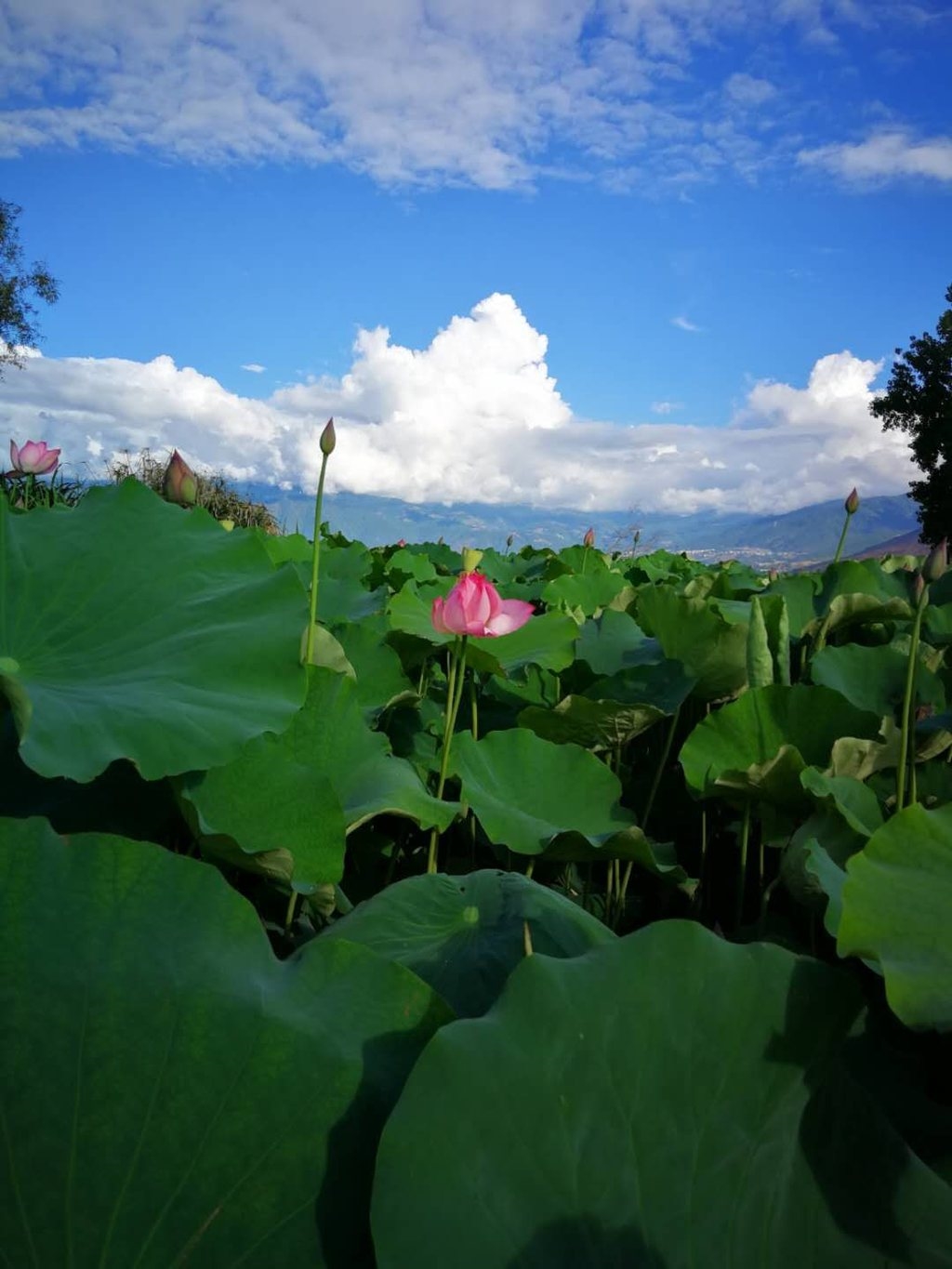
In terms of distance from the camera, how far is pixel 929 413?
26.7 m

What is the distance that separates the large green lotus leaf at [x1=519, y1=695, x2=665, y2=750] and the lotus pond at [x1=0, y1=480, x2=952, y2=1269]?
0.10 meters

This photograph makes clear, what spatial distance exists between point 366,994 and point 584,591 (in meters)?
1.82

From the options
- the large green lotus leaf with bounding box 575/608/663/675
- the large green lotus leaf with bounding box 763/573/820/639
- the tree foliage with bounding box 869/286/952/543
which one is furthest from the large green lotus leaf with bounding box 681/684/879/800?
the tree foliage with bounding box 869/286/952/543

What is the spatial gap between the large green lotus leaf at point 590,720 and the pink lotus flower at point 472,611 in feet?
0.48

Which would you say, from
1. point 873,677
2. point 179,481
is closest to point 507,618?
point 873,677

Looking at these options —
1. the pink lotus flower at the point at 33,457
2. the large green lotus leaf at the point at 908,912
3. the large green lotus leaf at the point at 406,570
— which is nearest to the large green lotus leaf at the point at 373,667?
the large green lotus leaf at the point at 908,912

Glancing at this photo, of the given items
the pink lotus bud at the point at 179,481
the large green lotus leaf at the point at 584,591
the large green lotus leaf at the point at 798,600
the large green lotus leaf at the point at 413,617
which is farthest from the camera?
the large green lotus leaf at the point at 584,591

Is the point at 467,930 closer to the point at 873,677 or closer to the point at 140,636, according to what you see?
the point at 140,636

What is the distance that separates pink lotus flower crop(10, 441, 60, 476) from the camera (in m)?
2.61

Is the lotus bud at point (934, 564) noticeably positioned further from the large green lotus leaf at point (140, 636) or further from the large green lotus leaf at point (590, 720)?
the large green lotus leaf at point (140, 636)

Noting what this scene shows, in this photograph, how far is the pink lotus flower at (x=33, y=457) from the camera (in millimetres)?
2605

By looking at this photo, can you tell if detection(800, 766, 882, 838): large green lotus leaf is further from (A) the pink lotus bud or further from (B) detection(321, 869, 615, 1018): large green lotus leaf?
(A) the pink lotus bud

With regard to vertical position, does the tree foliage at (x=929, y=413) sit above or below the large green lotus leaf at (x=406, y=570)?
above

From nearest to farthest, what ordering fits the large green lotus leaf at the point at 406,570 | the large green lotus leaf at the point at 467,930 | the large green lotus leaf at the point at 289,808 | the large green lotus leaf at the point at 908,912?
the large green lotus leaf at the point at 908,912
the large green lotus leaf at the point at 467,930
the large green lotus leaf at the point at 289,808
the large green lotus leaf at the point at 406,570
